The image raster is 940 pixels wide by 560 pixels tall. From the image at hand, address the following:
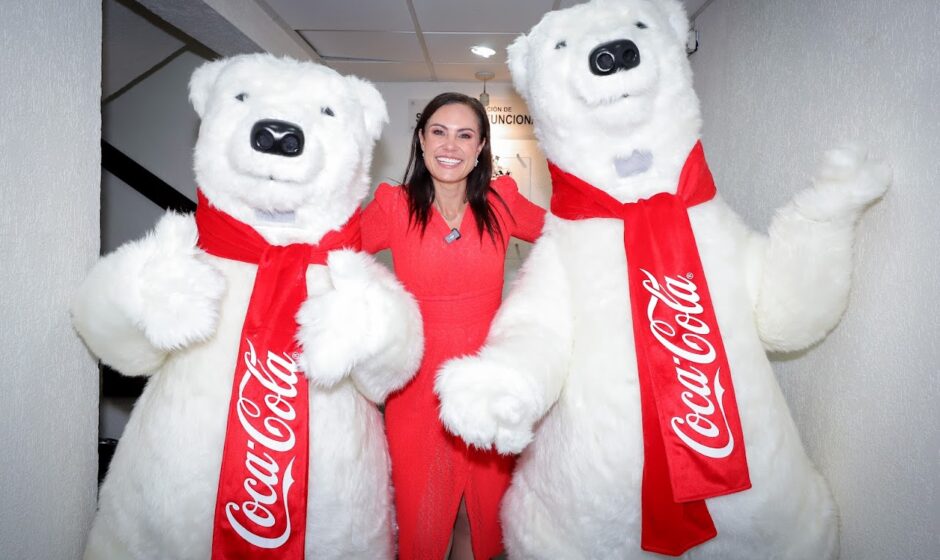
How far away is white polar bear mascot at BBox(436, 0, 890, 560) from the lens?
112cm

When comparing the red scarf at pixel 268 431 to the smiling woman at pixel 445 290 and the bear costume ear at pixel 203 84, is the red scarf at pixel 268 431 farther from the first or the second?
the smiling woman at pixel 445 290

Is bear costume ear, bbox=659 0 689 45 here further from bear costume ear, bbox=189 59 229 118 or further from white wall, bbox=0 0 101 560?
white wall, bbox=0 0 101 560

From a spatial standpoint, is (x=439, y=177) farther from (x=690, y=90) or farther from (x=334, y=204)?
(x=690, y=90)

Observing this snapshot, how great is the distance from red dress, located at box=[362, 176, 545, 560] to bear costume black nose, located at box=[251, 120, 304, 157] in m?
0.57

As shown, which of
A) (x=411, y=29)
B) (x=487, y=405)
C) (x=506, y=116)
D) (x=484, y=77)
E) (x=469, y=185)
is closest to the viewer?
(x=487, y=405)

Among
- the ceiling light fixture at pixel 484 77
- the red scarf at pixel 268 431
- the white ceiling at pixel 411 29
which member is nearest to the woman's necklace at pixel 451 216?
the red scarf at pixel 268 431

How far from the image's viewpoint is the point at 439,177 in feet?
5.93

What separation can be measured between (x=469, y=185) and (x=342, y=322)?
3.19 feet

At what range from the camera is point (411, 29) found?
9.25 feet

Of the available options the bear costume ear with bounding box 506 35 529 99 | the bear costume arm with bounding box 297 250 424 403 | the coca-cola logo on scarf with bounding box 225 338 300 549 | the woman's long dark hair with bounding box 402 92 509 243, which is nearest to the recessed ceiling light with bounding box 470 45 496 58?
the woman's long dark hair with bounding box 402 92 509 243

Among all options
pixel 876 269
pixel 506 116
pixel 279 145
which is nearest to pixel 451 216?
pixel 279 145

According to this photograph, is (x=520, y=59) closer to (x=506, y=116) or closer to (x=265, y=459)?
(x=265, y=459)

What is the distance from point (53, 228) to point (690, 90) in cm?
151

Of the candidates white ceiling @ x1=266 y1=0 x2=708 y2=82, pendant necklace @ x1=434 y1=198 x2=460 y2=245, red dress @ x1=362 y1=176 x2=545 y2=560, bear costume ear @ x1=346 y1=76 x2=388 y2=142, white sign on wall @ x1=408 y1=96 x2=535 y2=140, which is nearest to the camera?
bear costume ear @ x1=346 y1=76 x2=388 y2=142
